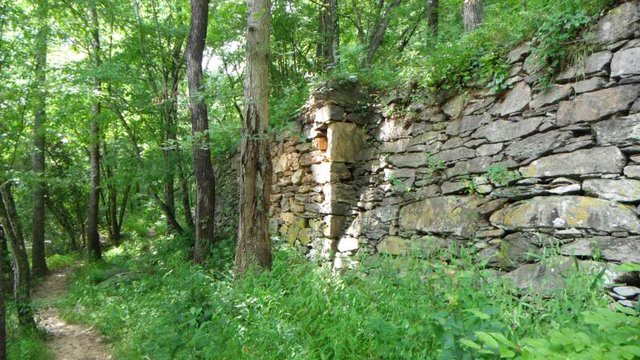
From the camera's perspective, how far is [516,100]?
3.46 metres

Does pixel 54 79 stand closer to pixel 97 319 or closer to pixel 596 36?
pixel 97 319

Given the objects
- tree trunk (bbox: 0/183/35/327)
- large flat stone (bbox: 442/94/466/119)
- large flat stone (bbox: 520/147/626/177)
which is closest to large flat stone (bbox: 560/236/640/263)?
large flat stone (bbox: 520/147/626/177)

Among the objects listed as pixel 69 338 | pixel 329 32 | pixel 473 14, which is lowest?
pixel 69 338

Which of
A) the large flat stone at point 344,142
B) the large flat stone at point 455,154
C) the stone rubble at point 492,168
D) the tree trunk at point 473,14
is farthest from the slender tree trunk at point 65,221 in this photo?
the tree trunk at point 473,14

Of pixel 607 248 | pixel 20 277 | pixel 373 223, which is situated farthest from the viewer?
pixel 20 277

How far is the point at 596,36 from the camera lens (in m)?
2.96

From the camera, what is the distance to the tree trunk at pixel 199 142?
20.2 ft

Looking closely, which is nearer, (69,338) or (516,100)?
(516,100)

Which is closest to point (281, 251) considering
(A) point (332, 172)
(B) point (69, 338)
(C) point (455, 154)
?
(A) point (332, 172)

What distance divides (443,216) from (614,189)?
1.47 metres

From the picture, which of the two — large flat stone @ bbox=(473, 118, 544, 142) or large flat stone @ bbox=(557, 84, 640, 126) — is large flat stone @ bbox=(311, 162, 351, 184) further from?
large flat stone @ bbox=(557, 84, 640, 126)

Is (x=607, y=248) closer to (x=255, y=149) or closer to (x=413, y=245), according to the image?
(x=413, y=245)

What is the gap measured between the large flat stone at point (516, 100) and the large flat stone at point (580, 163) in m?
0.56

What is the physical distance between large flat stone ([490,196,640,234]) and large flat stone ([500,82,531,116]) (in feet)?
2.84
